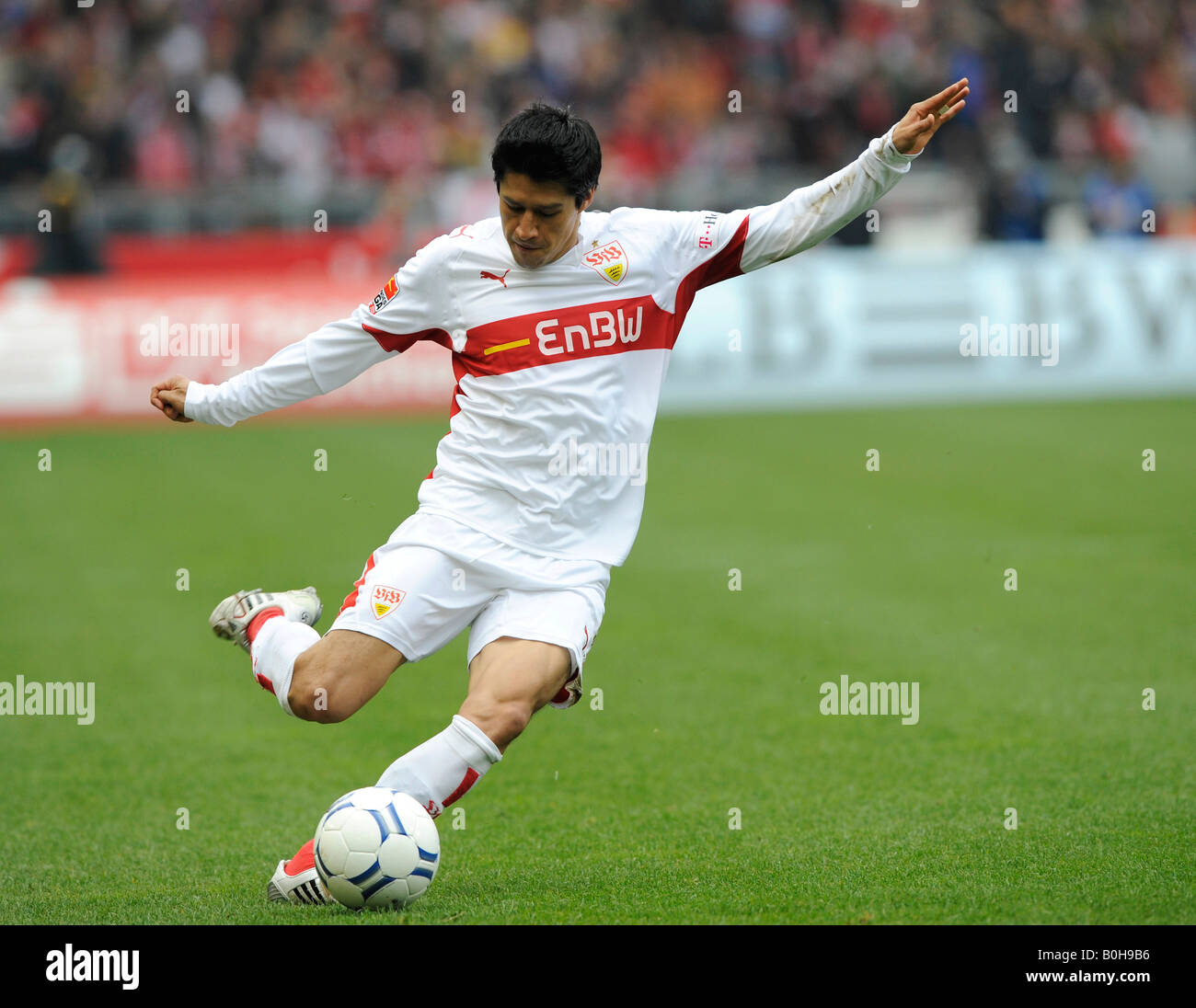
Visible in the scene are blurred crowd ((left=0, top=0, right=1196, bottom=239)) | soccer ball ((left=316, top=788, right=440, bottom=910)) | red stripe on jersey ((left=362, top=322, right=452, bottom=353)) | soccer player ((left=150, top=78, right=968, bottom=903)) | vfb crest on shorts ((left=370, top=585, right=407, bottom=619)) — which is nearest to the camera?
soccer ball ((left=316, top=788, right=440, bottom=910))

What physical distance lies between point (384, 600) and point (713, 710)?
105 inches

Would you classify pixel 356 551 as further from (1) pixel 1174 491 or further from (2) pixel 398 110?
(2) pixel 398 110

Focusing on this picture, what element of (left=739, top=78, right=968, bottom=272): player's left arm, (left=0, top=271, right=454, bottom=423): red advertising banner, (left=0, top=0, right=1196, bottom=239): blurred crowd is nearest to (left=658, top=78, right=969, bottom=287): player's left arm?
(left=739, top=78, right=968, bottom=272): player's left arm

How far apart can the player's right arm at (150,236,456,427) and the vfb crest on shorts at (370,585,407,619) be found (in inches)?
27.2

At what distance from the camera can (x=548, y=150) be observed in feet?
15.6

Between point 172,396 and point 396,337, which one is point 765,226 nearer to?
point 396,337

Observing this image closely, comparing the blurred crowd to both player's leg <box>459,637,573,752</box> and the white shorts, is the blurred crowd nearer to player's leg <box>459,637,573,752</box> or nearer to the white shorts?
the white shorts

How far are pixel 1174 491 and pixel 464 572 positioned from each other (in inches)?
342

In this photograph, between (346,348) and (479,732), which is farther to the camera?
(346,348)

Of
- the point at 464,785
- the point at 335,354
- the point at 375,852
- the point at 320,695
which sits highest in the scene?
the point at 335,354

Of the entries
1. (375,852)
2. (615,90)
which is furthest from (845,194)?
(615,90)

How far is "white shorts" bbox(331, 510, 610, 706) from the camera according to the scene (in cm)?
500

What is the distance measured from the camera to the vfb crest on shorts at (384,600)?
5012 millimetres
